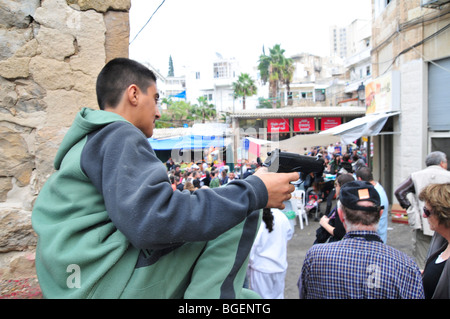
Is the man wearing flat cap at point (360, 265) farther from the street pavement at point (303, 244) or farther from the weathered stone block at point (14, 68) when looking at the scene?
the street pavement at point (303, 244)

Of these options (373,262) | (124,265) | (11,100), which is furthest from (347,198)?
(11,100)

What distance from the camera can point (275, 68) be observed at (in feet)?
107

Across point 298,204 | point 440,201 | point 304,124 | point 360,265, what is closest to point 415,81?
point 298,204

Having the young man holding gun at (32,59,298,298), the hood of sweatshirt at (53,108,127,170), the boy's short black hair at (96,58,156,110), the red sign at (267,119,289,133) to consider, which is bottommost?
the young man holding gun at (32,59,298,298)

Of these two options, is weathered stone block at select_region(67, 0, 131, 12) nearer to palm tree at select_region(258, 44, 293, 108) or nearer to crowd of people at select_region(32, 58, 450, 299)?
crowd of people at select_region(32, 58, 450, 299)

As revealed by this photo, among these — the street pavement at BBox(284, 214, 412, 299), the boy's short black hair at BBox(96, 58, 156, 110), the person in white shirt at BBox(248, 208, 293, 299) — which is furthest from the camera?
the street pavement at BBox(284, 214, 412, 299)

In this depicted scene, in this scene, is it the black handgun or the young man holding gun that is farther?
the black handgun

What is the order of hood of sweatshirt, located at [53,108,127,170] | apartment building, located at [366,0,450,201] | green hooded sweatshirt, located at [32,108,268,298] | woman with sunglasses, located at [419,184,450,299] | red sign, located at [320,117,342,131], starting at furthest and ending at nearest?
red sign, located at [320,117,342,131]
apartment building, located at [366,0,450,201]
woman with sunglasses, located at [419,184,450,299]
hood of sweatshirt, located at [53,108,127,170]
green hooded sweatshirt, located at [32,108,268,298]

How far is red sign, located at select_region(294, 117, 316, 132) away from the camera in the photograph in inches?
897

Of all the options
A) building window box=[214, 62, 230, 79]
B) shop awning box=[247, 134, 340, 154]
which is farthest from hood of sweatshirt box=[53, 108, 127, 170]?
building window box=[214, 62, 230, 79]

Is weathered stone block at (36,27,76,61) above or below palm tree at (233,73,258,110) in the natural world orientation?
below

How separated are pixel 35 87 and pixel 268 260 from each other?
2962mm

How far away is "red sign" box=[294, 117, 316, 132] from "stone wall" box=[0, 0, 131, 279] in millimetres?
21914

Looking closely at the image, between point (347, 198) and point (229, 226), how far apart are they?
1.70 meters
